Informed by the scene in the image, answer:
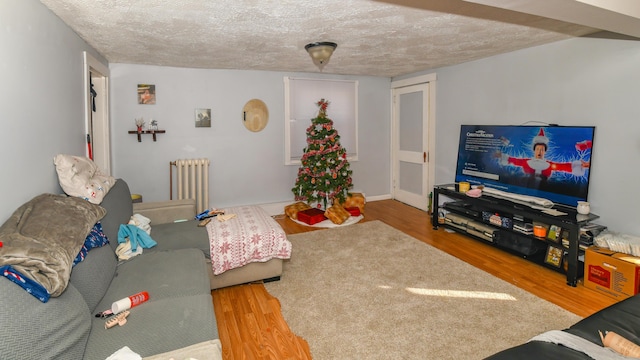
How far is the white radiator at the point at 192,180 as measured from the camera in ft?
16.3

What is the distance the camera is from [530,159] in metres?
3.88

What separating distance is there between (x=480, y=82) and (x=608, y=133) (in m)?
1.69

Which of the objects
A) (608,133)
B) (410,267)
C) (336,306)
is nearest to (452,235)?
(410,267)

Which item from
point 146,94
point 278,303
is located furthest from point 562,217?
point 146,94

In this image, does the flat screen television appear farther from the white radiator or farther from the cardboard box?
the white radiator

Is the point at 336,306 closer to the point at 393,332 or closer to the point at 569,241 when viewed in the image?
the point at 393,332

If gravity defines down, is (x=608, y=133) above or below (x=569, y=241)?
above

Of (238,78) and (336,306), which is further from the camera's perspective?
(238,78)

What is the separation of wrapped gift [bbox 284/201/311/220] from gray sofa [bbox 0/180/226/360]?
2.63 meters

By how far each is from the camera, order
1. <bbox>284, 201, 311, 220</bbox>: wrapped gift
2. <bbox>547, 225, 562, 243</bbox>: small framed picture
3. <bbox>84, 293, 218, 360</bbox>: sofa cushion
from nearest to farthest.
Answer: <bbox>84, 293, 218, 360</bbox>: sofa cushion, <bbox>547, 225, 562, 243</bbox>: small framed picture, <bbox>284, 201, 311, 220</bbox>: wrapped gift

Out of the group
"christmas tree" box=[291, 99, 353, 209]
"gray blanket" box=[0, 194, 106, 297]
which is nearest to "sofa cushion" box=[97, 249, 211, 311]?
"gray blanket" box=[0, 194, 106, 297]

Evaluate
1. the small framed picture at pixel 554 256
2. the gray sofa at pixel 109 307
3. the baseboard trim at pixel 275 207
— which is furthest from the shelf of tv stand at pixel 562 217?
the gray sofa at pixel 109 307

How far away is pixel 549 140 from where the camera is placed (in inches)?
145

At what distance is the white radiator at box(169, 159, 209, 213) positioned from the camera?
498 cm
